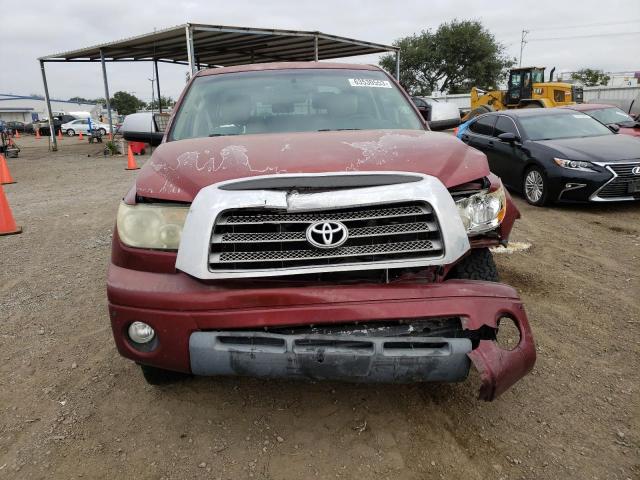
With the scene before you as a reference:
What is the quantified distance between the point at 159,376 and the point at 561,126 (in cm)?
749

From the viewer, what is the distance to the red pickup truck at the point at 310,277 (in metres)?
1.78

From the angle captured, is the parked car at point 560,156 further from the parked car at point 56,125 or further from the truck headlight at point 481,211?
the parked car at point 56,125

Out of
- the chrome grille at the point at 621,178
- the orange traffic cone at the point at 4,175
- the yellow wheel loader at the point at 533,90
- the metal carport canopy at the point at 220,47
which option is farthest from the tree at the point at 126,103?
the chrome grille at the point at 621,178

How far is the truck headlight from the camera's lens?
6.79 ft

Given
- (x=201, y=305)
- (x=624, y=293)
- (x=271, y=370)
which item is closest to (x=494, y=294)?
(x=271, y=370)

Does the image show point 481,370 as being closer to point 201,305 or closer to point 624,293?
point 201,305

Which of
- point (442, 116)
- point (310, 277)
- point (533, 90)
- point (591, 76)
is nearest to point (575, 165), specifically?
point (442, 116)

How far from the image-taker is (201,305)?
5.93 ft

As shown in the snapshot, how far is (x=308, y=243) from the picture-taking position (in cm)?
181

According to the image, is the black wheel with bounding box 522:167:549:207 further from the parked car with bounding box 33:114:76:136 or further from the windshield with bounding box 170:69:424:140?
the parked car with bounding box 33:114:76:136

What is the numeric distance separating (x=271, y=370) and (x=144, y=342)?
0.59 m

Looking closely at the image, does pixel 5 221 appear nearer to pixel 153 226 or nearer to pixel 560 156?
pixel 153 226

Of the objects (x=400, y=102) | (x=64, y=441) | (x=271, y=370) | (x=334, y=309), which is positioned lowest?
(x=64, y=441)

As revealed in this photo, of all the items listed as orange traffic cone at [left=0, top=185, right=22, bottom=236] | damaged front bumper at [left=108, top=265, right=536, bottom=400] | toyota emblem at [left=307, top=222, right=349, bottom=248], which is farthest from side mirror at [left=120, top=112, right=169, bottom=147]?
orange traffic cone at [left=0, top=185, right=22, bottom=236]
